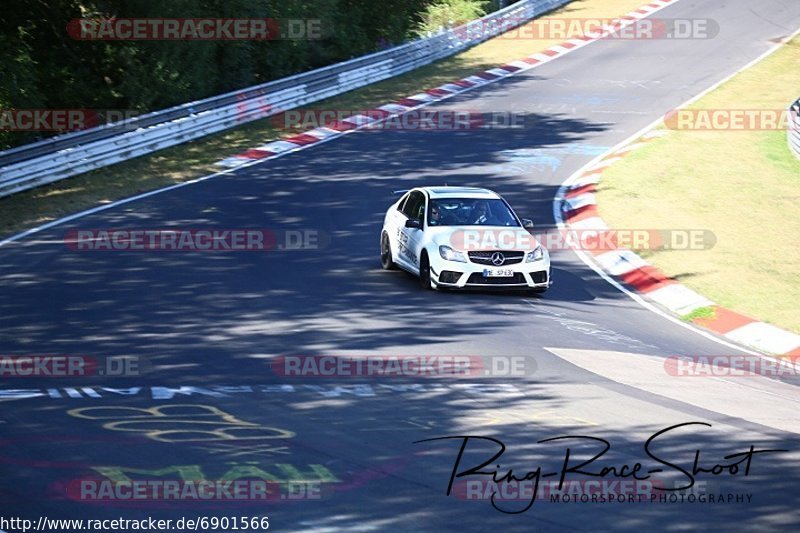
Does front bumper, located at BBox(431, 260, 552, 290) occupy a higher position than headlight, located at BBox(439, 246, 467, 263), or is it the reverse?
headlight, located at BBox(439, 246, 467, 263)

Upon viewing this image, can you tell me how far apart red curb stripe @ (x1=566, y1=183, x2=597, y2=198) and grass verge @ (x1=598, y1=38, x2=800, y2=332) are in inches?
9.2

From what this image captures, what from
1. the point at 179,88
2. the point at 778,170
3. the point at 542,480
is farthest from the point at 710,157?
the point at 542,480

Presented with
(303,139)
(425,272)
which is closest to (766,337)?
(425,272)

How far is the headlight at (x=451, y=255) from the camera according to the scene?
16641 mm

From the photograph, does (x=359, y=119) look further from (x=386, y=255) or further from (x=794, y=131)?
(x=386, y=255)

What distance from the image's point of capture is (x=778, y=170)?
87.7ft

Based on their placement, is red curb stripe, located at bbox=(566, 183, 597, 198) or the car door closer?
the car door

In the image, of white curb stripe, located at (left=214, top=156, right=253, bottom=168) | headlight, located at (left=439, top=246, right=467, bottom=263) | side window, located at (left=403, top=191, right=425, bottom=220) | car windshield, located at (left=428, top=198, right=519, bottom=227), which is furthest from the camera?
white curb stripe, located at (left=214, top=156, right=253, bottom=168)

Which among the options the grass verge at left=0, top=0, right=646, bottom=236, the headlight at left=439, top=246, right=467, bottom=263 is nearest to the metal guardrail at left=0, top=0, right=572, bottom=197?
the grass verge at left=0, top=0, right=646, bottom=236

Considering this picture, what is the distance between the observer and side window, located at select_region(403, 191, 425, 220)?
18125mm

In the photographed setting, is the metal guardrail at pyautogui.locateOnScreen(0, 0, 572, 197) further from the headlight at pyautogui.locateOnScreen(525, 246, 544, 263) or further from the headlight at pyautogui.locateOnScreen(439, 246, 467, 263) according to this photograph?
the headlight at pyautogui.locateOnScreen(525, 246, 544, 263)

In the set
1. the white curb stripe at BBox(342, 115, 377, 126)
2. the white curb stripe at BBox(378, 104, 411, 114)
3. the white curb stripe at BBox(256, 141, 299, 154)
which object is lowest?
the white curb stripe at BBox(256, 141, 299, 154)

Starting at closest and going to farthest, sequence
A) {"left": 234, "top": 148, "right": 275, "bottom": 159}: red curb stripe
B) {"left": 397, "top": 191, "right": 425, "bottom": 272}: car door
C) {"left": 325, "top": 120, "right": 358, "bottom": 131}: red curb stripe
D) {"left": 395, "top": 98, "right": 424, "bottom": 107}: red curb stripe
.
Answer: {"left": 397, "top": 191, "right": 425, "bottom": 272}: car door
{"left": 234, "top": 148, "right": 275, "bottom": 159}: red curb stripe
{"left": 325, "top": 120, "right": 358, "bottom": 131}: red curb stripe
{"left": 395, "top": 98, "right": 424, "bottom": 107}: red curb stripe

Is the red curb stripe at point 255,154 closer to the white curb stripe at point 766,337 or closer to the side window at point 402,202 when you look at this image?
the side window at point 402,202
